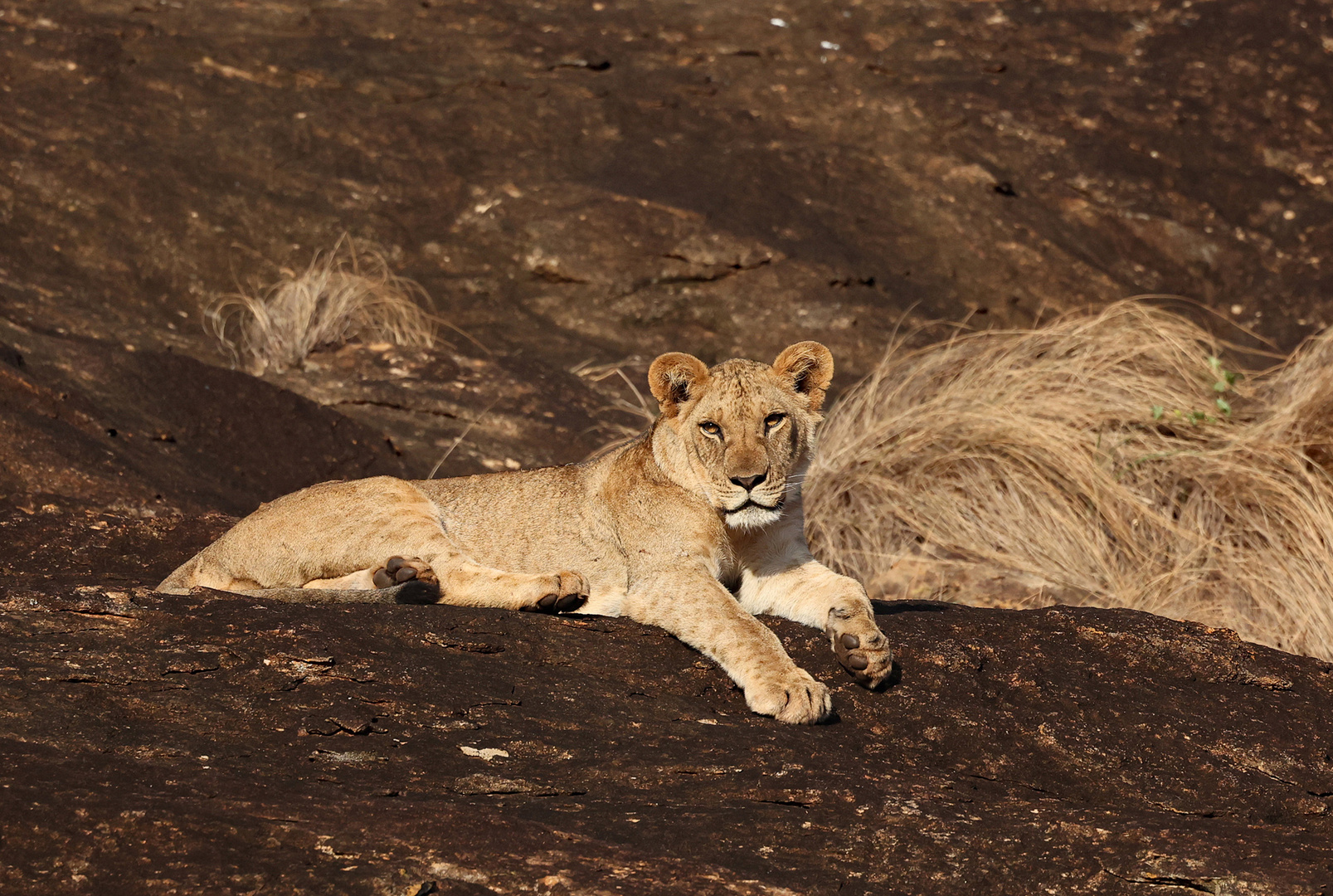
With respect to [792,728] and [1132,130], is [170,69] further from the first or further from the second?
[792,728]

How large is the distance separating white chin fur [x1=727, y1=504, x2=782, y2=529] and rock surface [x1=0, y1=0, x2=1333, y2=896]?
1.70ft

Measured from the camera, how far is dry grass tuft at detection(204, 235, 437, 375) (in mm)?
11789

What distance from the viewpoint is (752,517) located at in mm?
5711

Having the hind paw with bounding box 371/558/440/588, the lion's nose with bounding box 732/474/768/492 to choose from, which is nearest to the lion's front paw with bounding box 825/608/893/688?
the lion's nose with bounding box 732/474/768/492

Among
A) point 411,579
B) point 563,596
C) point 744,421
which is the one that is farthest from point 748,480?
point 411,579

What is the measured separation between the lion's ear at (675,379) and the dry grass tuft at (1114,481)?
12.0ft

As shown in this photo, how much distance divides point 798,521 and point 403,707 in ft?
7.42

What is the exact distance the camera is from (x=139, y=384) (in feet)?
32.5

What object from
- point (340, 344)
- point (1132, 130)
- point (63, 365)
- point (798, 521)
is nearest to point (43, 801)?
point (798, 521)

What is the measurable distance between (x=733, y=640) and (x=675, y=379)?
1309 mm

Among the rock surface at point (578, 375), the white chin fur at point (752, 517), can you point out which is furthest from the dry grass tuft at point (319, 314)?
the white chin fur at point (752, 517)

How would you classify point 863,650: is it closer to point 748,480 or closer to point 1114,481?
point 748,480

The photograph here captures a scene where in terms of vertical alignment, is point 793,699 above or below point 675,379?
below

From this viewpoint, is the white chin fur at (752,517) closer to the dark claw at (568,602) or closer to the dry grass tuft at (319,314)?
the dark claw at (568,602)
